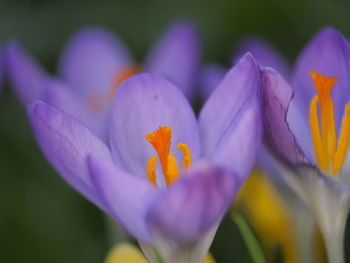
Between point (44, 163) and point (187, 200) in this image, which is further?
point (44, 163)

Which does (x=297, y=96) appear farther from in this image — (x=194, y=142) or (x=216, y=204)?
(x=216, y=204)

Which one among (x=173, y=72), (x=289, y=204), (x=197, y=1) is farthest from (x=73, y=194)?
(x=197, y=1)

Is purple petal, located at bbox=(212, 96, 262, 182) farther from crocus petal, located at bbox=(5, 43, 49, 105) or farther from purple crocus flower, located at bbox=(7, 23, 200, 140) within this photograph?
crocus petal, located at bbox=(5, 43, 49, 105)

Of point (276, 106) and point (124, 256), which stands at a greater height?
point (276, 106)

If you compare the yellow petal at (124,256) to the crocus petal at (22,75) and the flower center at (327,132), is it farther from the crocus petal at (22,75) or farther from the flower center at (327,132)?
the crocus petal at (22,75)

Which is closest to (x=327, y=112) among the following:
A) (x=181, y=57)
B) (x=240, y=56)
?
(x=240, y=56)

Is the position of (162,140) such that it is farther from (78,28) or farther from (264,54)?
(78,28)
